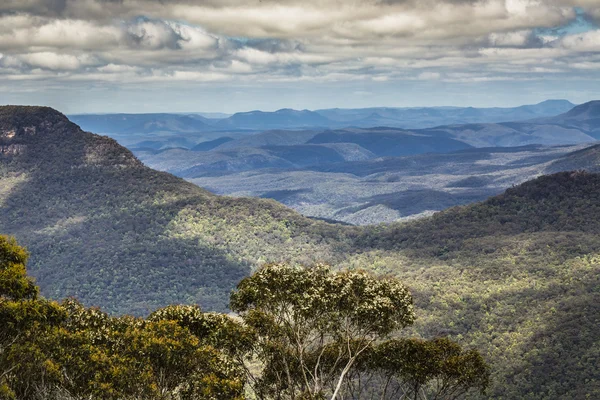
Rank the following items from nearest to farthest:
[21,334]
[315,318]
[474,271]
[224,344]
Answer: [21,334], [315,318], [224,344], [474,271]

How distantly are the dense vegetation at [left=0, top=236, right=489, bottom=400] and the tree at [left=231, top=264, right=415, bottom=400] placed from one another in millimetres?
64

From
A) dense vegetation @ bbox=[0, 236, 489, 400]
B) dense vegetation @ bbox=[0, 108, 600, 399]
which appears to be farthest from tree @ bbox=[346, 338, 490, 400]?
dense vegetation @ bbox=[0, 108, 600, 399]

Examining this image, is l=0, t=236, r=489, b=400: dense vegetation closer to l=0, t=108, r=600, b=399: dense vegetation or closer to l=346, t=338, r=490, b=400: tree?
l=346, t=338, r=490, b=400: tree

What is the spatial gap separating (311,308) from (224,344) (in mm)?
5521

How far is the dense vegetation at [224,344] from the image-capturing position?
103 feet

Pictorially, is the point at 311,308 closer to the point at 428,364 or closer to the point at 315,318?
the point at 315,318

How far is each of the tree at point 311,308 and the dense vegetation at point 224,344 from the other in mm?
64

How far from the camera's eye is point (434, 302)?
132000 mm

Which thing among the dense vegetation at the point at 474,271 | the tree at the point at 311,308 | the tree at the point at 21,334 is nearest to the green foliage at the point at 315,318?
the tree at the point at 311,308

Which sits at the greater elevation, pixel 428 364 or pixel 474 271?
pixel 428 364

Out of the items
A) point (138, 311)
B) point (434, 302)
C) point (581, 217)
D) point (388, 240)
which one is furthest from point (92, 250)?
point (581, 217)

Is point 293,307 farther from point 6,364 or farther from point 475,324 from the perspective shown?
point 475,324

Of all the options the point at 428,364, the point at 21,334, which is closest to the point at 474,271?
the point at 428,364

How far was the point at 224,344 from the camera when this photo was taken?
38156 mm
